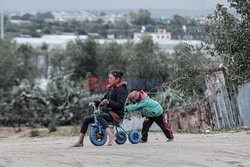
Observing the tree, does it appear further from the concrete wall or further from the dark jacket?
the dark jacket

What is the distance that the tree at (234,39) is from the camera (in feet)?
56.5

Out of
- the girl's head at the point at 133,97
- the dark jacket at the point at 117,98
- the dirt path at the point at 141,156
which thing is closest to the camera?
the dirt path at the point at 141,156

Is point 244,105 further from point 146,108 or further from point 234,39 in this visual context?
point 146,108

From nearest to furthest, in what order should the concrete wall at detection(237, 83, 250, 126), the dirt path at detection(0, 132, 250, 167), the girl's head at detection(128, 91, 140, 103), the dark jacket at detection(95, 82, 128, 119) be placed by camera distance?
the dirt path at detection(0, 132, 250, 167) < the dark jacket at detection(95, 82, 128, 119) < the girl's head at detection(128, 91, 140, 103) < the concrete wall at detection(237, 83, 250, 126)

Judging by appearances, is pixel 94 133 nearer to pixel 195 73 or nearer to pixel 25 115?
pixel 195 73

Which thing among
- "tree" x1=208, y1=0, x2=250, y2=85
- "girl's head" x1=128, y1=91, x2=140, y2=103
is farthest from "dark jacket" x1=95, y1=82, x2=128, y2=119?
"tree" x1=208, y1=0, x2=250, y2=85

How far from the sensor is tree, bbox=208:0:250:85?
1723 cm

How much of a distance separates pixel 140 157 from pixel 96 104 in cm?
206

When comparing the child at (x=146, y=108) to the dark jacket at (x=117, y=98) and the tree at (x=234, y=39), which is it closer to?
the dark jacket at (x=117, y=98)

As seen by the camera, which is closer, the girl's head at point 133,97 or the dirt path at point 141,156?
the dirt path at point 141,156

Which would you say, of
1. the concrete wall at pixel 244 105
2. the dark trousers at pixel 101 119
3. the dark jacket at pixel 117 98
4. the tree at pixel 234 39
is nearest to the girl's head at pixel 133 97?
the dark jacket at pixel 117 98

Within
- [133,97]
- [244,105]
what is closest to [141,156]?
[133,97]

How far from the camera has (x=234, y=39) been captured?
57.2 feet

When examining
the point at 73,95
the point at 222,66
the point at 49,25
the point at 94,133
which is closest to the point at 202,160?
the point at 94,133
